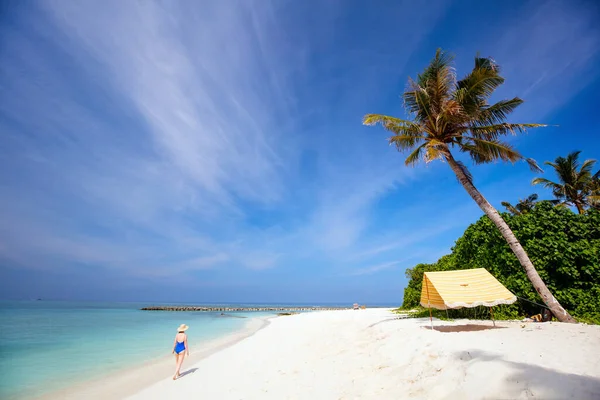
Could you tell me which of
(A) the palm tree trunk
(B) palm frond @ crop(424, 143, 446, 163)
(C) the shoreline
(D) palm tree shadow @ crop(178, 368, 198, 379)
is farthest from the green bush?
(C) the shoreline

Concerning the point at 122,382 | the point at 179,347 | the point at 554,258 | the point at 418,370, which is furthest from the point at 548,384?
the point at 122,382

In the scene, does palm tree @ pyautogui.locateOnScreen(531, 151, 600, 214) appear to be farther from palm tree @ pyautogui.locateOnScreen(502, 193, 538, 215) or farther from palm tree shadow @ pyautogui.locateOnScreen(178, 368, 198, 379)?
palm tree shadow @ pyautogui.locateOnScreen(178, 368, 198, 379)

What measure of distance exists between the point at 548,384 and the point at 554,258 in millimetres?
10263

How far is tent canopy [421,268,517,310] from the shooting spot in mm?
9250

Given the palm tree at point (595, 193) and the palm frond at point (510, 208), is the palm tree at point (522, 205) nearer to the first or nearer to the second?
the palm frond at point (510, 208)

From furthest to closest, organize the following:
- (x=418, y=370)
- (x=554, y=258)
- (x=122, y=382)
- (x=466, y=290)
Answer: (x=554, y=258) → (x=466, y=290) → (x=122, y=382) → (x=418, y=370)

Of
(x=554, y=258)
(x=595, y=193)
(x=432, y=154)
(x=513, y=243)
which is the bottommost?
(x=554, y=258)

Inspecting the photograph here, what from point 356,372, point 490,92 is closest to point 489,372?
point 356,372

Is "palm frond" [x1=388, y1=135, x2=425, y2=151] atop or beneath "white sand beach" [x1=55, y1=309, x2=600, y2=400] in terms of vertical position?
atop

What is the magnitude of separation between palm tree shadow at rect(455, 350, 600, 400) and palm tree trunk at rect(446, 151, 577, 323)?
7.13 meters

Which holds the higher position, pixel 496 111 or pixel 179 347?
pixel 496 111

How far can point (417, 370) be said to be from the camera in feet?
19.7

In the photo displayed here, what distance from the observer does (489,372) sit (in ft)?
15.3

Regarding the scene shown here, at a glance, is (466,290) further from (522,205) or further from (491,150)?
(522,205)
